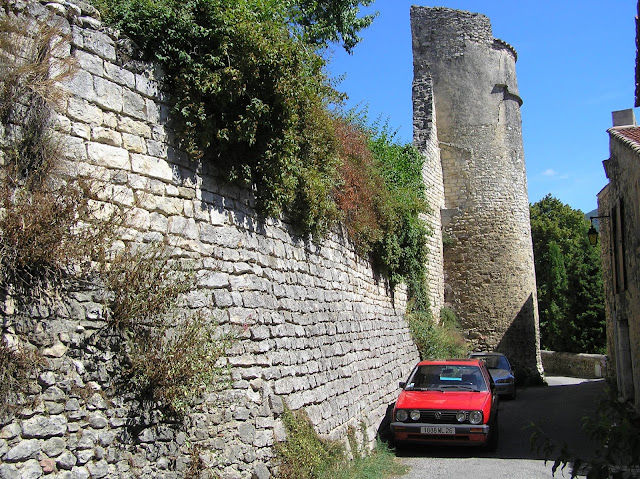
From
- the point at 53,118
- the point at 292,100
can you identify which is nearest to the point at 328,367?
the point at 292,100

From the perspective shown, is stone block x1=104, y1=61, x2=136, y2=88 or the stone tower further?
the stone tower

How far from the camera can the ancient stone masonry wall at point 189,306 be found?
14.1ft

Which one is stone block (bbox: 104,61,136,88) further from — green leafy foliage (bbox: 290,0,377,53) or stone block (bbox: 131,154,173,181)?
green leafy foliage (bbox: 290,0,377,53)

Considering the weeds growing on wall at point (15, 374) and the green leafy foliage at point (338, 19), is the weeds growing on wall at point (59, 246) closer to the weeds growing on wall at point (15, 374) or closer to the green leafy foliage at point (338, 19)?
the weeds growing on wall at point (15, 374)

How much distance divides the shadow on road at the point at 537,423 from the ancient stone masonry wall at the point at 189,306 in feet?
6.59

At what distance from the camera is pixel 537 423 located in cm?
578

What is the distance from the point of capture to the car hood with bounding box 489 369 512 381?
55.3 ft

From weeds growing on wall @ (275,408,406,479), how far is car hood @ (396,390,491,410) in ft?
3.87

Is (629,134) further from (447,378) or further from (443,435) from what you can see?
(443,435)

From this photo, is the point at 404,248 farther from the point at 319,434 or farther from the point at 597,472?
the point at 597,472

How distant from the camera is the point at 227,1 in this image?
20.2ft

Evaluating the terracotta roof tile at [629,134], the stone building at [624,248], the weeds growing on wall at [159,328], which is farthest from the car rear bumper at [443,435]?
the terracotta roof tile at [629,134]

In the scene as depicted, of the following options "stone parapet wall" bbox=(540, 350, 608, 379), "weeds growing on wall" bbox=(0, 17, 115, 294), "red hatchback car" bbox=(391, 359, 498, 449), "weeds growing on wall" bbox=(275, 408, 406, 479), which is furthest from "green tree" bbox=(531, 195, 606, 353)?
"weeds growing on wall" bbox=(0, 17, 115, 294)

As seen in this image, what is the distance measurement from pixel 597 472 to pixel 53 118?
429cm
